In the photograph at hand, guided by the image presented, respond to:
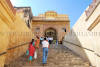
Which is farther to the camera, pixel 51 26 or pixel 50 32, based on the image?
pixel 50 32

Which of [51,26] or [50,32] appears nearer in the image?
[51,26]

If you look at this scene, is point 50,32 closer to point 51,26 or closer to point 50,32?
point 50,32

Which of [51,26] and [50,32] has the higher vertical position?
[51,26]

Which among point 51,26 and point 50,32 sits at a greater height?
point 51,26

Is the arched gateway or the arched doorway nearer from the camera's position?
the arched gateway

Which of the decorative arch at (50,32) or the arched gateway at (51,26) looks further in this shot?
the decorative arch at (50,32)

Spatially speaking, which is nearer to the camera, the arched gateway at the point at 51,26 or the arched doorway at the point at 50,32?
the arched gateway at the point at 51,26

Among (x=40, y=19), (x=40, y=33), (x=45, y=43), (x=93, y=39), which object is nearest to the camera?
(x=93, y=39)

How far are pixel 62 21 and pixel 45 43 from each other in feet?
48.7

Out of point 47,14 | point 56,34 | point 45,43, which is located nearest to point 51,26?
point 56,34

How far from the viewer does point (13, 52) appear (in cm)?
404

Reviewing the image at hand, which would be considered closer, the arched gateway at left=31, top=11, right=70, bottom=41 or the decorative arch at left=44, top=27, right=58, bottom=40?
the arched gateway at left=31, top=11, right=70, bottom=41

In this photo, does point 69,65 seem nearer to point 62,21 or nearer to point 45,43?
point 45,43

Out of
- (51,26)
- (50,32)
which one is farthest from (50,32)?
(51,26)
